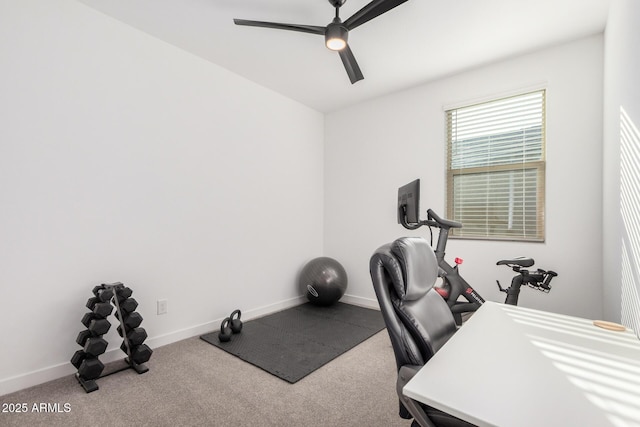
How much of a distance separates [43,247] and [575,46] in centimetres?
455

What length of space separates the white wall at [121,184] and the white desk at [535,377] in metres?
2.46

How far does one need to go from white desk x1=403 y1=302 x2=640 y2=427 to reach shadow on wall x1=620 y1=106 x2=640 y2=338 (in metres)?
0.37

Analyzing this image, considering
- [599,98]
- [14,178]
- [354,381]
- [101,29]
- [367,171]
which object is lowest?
Answer: [354,381]

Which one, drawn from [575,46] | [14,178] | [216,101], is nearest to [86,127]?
[14,178]

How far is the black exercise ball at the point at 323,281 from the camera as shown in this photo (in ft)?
12.0

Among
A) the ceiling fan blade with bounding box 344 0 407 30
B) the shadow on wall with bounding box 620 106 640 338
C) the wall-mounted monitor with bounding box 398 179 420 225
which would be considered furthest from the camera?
the wall-mounted monitor with bounding box 398 179 420 225

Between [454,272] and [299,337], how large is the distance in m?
1.57

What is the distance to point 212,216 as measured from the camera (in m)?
3.07

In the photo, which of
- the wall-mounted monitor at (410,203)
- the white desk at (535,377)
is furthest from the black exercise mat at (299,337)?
the white desk at (535,377)

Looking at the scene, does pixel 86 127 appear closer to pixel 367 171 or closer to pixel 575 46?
pixel 367 171

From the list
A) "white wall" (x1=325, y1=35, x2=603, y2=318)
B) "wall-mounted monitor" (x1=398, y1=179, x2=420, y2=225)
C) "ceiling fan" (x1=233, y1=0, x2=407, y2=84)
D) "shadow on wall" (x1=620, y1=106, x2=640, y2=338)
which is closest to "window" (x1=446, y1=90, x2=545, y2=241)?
"white wall" (x1=325, y1=35, x2=603, y2=318)

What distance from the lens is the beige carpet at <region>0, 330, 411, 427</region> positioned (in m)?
1.69

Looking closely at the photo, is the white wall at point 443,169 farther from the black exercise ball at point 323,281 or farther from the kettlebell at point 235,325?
the kettlebell at point 235,325

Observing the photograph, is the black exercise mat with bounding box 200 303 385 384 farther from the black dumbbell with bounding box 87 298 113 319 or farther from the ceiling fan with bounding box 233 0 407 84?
the ceiling fan with bounding box 233 0 407 84
